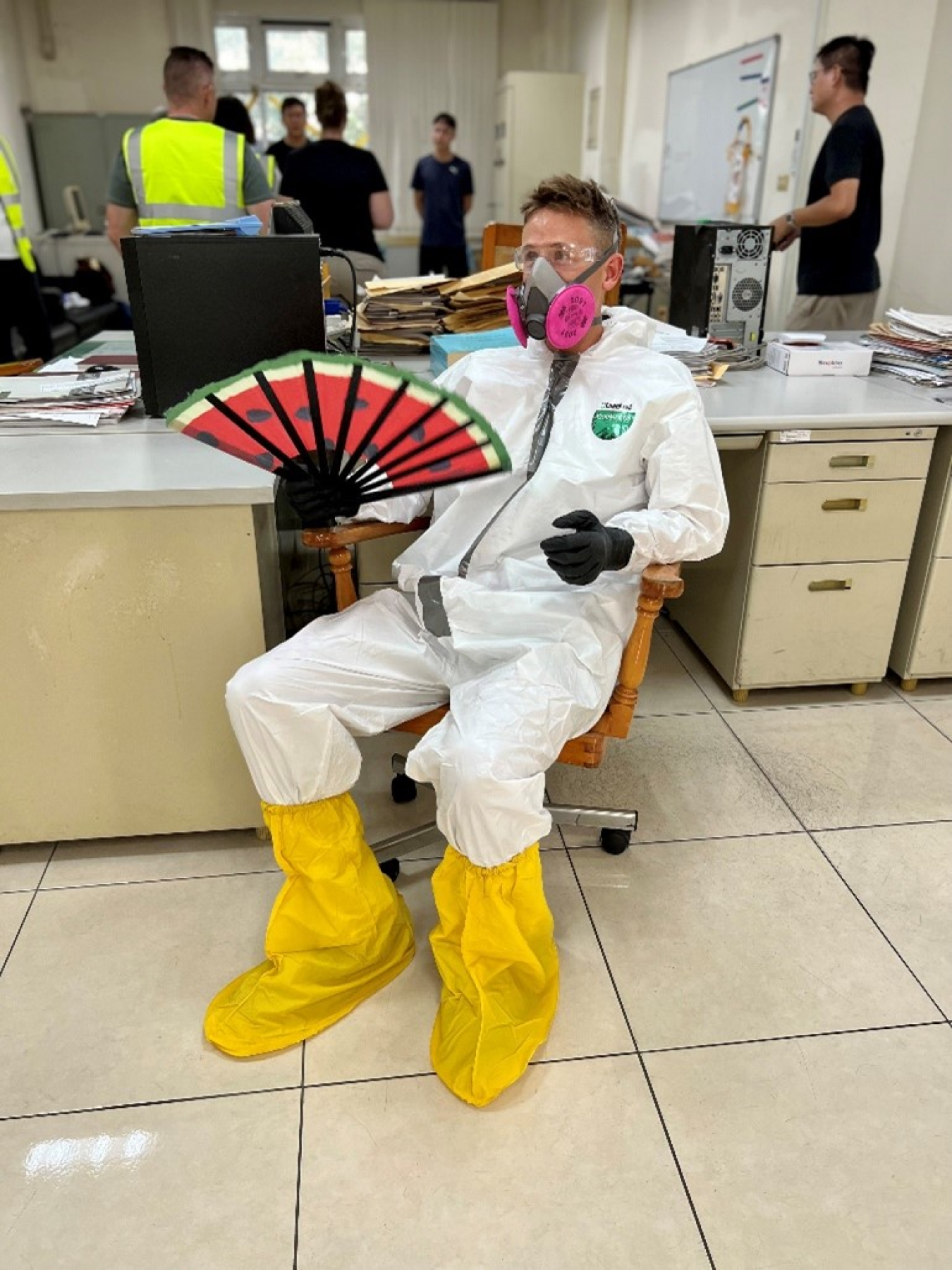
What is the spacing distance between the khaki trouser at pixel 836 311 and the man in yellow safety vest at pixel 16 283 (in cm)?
342

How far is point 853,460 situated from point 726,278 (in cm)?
67

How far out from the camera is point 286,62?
7.15 m

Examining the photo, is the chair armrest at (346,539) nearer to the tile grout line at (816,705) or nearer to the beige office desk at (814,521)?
the beige office desk at (814,521)

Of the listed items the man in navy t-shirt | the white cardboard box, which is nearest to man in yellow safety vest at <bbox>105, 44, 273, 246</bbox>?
the white cardboard box

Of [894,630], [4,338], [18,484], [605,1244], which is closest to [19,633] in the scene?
[18,484]

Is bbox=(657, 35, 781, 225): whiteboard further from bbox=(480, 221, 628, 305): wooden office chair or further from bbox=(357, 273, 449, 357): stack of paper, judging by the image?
bbox=(357, 273, 449, 357): stack of paper

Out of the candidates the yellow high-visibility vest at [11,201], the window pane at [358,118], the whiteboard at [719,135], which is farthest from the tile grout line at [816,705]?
the window pane at [358,118]

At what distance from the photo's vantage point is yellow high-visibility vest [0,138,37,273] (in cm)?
406

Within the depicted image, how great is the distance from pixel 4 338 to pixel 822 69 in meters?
3.78

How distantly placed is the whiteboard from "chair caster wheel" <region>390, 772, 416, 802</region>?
3.49m

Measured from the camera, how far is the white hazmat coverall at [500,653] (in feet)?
4.40

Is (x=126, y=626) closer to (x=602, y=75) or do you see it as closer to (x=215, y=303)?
(x=215, y=303)

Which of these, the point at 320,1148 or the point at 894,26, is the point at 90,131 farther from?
the point at 320,1148

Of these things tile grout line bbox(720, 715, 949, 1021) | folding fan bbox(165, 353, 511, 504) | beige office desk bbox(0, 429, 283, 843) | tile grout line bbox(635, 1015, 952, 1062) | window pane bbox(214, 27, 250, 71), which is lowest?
tile grout line bbox(635, 1015, 952, 1062)
